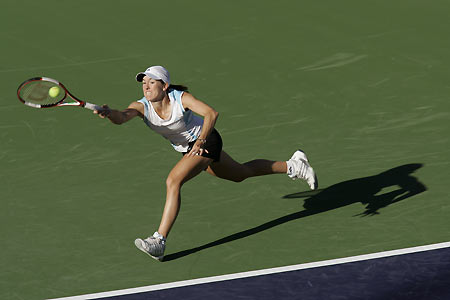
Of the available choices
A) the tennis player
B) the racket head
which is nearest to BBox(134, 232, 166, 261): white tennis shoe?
the tennis player

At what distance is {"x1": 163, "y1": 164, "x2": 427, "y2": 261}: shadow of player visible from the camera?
1277cm

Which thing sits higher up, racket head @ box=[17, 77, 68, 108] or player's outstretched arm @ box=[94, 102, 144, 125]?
racket head @ box=[17, 77, 68, 108]

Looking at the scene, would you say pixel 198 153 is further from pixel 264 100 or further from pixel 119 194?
pixel 264 100

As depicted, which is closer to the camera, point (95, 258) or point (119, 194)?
point (95, 258)

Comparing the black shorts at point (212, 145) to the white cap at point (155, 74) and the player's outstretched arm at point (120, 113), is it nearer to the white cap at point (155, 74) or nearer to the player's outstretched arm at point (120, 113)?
the player's outstretched arm at point (120, 113)

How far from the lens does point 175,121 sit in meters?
11.9

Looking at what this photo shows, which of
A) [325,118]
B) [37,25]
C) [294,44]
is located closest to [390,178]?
[325,118]

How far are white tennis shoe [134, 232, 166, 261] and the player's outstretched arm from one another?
47.9 inches

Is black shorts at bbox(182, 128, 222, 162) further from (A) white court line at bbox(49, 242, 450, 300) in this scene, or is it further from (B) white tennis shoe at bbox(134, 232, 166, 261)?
(A) white court line at bbox(49, 242, 450, 300)

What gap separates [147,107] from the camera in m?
11.9

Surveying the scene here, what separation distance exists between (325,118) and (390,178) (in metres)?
2.17

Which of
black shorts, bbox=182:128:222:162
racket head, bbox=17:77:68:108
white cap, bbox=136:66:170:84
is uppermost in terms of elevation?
racket head, bbox=17:77:68:108

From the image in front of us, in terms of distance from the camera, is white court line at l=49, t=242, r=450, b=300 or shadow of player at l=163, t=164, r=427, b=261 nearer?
white court line at l=49, t=242, r=450, b=300

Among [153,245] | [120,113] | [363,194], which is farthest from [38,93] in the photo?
[363,194]
